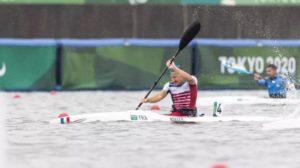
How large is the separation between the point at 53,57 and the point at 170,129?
1162 centimetres

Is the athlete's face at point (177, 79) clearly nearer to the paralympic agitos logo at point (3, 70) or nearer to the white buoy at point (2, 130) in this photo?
the white buoy at point (2, 130)

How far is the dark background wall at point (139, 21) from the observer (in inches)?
1287

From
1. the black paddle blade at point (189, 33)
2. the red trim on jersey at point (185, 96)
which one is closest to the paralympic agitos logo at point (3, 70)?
the black paddle blade at point (189, 33)

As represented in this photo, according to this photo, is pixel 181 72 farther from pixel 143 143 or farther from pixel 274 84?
pixel 274 84

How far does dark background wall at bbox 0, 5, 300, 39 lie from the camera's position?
32688 mm

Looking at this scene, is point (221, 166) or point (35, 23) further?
point (35, 23)

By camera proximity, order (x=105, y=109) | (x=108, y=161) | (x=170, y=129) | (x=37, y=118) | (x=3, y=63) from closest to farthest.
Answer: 1. (x=108, y=161)
2. (x=170, y=129)
3. (x=37, y=118)
4. (x=105, y=109)
5. (x=3, y=63)

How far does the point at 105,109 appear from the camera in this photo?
22.5 m

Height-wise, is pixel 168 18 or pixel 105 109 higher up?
pixel 168 18

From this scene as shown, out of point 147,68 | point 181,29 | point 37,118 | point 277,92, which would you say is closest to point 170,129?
point 37,118

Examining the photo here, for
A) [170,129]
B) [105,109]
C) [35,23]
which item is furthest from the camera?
[35,23]

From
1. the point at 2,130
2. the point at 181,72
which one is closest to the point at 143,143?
the point at 2,130

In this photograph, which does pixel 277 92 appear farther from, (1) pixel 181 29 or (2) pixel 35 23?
(2) pixel 35 23

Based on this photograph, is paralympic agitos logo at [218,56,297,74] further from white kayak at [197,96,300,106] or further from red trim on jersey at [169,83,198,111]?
red trim on jersey at [169,83,198,111]
